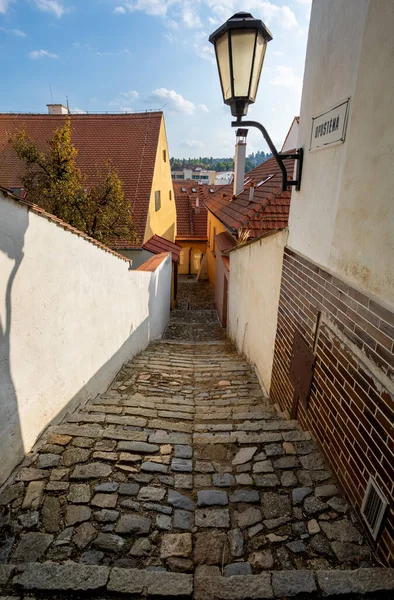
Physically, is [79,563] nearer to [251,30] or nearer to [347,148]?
[347,148]

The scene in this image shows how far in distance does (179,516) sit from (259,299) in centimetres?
376

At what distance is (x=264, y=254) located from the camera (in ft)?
16.4

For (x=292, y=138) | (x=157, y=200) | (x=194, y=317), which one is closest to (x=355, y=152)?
(x=194, y=317)

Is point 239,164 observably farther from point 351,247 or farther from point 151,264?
point 351,247

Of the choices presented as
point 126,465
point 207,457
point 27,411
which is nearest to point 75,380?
point 27,411

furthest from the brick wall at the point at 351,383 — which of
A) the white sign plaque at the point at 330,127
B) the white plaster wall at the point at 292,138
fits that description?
the white plaster wall at the point at 292,138

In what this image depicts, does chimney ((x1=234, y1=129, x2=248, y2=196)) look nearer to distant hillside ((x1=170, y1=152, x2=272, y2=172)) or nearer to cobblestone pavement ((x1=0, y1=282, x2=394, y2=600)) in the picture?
cobblestone pavement ((x1=0, y1=282, x2=394, y2=600))

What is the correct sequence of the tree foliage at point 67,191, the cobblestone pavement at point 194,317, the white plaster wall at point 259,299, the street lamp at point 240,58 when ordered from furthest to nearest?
1. the cobblestone pavement at point 194,317
2. the tree foliage at point 67,191
3. the white plaster wall at point 259,299
4. the street lamp at point 240,58

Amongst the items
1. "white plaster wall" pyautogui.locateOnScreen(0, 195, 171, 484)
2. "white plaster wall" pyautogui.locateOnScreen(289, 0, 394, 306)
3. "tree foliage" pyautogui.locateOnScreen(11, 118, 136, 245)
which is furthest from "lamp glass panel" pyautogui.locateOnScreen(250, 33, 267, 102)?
"tree foliage" pyautogui.locateOnScreen(11, 118, 136, 245)

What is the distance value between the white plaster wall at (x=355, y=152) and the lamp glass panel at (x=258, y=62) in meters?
0.49

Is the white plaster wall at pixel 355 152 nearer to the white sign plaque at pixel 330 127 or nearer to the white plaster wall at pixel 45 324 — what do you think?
the white sign plaque at pixel 330 127

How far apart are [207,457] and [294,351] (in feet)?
4.46

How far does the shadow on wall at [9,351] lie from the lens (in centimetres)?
223

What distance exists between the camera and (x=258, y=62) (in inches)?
106
